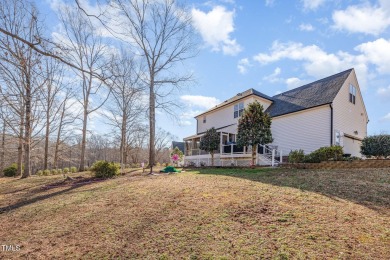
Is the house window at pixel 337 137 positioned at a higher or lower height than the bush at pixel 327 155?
higher

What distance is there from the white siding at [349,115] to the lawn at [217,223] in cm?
953

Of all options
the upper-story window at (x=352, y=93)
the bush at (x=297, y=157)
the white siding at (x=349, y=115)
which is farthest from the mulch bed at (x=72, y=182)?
the upper-story window at (x=352, y=93)

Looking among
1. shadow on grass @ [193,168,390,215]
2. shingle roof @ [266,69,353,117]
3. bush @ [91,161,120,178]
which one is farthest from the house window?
bush @ [91,161,120,178]

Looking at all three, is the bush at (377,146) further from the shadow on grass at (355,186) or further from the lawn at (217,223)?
the lawn at (217,223)

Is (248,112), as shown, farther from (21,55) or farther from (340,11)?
(21,55)

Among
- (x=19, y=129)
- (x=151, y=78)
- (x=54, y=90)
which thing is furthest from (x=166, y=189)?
(x=54, y=90)

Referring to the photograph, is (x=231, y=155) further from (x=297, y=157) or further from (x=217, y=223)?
(x=217, y=223)

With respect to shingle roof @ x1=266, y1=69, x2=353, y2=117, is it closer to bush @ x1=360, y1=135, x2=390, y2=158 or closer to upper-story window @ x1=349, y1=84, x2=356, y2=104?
upper-story window @ x1=349, y1=84, x2=356, y2=104

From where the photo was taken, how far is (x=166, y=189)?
8367 millimetres

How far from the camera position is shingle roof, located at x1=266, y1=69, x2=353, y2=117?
17.4 m

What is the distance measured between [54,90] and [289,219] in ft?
67.9

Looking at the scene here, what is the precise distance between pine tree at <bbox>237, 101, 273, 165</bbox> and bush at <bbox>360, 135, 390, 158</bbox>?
480 centimetres

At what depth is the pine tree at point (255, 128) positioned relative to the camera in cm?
1428

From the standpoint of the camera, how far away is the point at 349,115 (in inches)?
718
